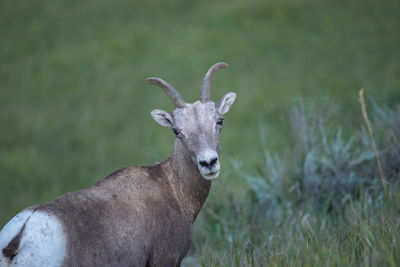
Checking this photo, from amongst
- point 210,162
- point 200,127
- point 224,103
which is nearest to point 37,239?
point 210,162

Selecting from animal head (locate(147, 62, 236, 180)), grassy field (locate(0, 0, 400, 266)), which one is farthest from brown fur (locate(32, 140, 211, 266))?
grassy field (locate(0, 0, 400, 266))

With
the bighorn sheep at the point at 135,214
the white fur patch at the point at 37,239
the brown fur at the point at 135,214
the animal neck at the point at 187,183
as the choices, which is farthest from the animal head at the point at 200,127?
the white fur patch at the point at 37,239

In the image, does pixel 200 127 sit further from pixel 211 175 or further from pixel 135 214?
pixel 135 214

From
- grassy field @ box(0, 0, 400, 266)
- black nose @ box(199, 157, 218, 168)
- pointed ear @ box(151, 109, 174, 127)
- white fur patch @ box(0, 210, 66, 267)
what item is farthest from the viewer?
grassy field @ box(0, 0, 400, 266)

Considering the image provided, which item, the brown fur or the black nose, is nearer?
the brown fur

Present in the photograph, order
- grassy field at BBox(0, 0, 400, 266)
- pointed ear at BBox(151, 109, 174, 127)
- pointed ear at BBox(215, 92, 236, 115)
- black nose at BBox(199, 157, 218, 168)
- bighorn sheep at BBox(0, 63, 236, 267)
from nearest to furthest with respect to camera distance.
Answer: bighorn sheep at BBox(0, 63, 236, 267) → black nose at BBox(199, 157, 218, 168) → pointed ear at BBox(151, 109, 174, 127) → pointed ear at BBox(215, 92, 236, 115) → grassy field at BBox(0, 0, 400, 266)

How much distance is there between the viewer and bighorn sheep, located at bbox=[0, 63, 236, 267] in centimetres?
440

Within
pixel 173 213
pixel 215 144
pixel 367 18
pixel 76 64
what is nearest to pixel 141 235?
pixel 173 213

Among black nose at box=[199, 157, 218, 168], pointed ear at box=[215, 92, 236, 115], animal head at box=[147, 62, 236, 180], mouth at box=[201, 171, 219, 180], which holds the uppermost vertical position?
pointed ear at box=[215, 92, 236, 115]

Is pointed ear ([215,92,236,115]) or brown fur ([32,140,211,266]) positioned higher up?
pointed ear ([215,92,236,115])

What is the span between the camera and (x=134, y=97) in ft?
70.4

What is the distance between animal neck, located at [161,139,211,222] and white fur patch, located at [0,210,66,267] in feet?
5.22

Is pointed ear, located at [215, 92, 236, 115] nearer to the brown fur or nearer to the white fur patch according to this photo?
the brown fur

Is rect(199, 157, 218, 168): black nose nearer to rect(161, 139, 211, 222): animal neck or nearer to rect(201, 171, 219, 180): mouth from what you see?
rect(201, 171, 219, 180): mouth
